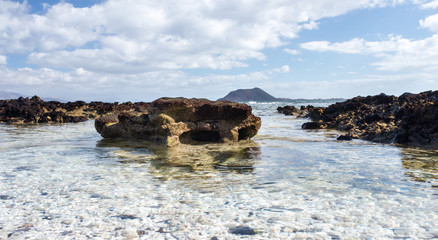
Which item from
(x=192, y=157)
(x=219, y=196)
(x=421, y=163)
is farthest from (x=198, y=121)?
(x=421, y=163)

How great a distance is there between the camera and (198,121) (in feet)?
29.7

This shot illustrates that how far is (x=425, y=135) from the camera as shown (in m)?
8.42

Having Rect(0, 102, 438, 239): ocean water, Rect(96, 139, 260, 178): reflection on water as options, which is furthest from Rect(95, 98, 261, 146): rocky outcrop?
Rect(0, 102, 438, 239): ocean water

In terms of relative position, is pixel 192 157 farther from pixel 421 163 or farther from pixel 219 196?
pixel 421 163

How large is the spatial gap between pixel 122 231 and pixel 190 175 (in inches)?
84.8

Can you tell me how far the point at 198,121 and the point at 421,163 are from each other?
583 centimetres

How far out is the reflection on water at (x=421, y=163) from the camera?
4542mm

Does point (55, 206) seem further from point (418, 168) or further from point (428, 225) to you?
point (418, 168)

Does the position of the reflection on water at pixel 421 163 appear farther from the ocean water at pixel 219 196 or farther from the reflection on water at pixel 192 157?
the reflection on water at pixel 192 157

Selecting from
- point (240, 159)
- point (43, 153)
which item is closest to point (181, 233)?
point (240, 159)

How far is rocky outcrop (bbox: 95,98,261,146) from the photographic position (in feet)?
28.7

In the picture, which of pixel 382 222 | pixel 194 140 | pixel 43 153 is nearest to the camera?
pixel 382 222

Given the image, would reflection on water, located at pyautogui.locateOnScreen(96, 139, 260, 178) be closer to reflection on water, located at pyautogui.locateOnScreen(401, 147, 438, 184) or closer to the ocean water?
the ocean water

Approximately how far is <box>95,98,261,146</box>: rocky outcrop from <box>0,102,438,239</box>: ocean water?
2.30m
